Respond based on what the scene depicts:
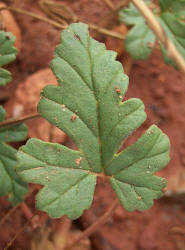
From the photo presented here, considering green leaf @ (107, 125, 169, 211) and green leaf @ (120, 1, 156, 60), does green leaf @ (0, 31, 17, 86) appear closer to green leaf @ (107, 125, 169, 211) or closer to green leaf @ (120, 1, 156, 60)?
green leaf @ (107, 125, 169, 211)

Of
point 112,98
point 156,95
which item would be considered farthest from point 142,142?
point 156,95

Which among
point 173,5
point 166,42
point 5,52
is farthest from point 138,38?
point 166,42

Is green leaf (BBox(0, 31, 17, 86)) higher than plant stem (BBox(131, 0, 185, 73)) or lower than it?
lower

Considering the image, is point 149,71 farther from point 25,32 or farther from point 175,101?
point 25,32

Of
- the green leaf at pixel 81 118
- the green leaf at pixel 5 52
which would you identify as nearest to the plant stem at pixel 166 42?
the green leaf at pixel 81 118

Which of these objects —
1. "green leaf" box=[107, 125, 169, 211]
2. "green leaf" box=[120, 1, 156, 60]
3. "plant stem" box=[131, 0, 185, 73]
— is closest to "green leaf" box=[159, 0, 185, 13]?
"green leaf" box=[120, 1, 156, 60]

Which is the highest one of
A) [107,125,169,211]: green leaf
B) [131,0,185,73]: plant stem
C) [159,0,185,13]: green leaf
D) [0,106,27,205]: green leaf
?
[131,0,185,73]: plant stem

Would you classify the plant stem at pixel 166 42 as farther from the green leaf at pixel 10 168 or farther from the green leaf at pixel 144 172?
the green leaf at pixel 10 168
